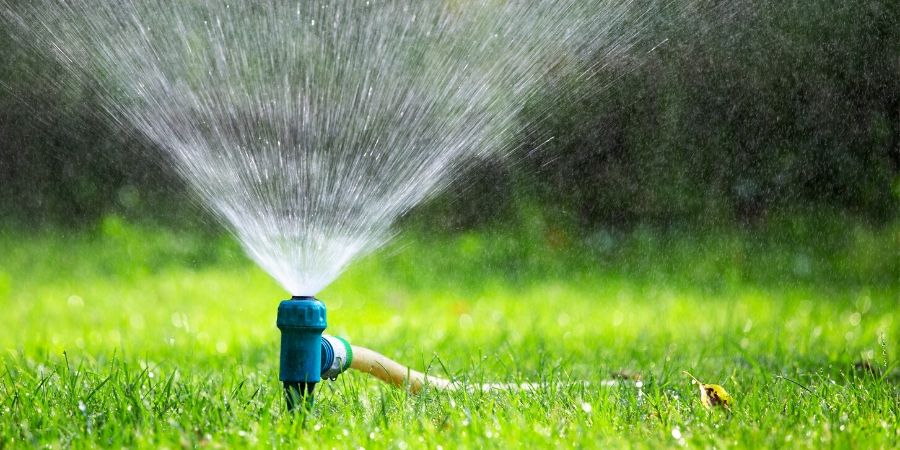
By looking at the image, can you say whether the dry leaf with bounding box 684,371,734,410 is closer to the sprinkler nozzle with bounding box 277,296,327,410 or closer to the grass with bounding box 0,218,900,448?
the grass with bounding box 0,218,900,448

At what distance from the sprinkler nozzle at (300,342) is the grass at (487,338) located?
0.29 ft

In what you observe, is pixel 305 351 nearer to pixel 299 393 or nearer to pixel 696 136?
pixel 299 393

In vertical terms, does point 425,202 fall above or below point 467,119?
above

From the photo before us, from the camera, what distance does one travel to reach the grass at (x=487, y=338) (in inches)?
87.7

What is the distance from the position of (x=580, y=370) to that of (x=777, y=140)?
3761 mm

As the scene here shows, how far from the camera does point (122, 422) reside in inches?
88.3

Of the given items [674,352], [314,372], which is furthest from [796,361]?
[314,372]

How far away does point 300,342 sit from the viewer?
2.23 m

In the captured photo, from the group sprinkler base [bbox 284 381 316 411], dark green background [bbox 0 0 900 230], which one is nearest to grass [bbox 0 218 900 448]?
sprinkler base [bbox 284 381 316 411]

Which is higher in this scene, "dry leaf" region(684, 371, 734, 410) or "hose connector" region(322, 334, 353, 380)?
"hose connector" region(322, 334, 353, 380)

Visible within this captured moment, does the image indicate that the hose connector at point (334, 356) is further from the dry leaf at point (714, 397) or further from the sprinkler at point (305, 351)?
the dry leaf at point (714, 397)

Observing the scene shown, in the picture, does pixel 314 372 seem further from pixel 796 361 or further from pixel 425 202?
pixel 425 202

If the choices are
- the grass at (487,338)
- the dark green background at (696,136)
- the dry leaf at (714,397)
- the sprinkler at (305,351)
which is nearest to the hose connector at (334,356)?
the sprinkler at (305,351)

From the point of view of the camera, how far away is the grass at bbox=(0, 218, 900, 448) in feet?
7.30
